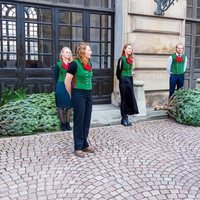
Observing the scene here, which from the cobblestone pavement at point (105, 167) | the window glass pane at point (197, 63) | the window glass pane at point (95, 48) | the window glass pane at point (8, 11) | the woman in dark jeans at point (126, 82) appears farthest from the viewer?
the window glass pane at point (197, 63)

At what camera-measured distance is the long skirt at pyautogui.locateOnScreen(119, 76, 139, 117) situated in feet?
22.4

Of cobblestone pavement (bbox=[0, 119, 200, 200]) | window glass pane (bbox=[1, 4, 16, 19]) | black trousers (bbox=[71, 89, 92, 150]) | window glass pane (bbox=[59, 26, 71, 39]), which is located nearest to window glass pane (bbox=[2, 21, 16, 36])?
window glass pane (bbox=[1, 4, 16, 19])

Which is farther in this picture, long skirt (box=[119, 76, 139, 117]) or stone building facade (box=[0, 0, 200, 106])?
stone building facade (box=[0, 0, 200, 106])

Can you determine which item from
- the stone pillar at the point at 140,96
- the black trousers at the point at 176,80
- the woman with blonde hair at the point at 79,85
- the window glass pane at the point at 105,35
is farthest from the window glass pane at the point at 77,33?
the woman with blonde hair at the point at 79,85

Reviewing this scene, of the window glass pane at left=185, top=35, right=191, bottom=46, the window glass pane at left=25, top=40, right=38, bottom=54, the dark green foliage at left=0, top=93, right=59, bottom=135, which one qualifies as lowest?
the dark green foliage at left=0, top=93, right=59, bottom=135

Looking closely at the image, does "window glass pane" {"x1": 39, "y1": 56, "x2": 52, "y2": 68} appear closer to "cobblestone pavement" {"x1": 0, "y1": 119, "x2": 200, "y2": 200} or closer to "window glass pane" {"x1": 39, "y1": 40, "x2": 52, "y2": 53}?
"window glass pane" {"x1": 39, "y1": 40, "x2": 52, "y2": 53}

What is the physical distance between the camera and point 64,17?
327 inches

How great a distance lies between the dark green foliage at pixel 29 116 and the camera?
6.08 meters

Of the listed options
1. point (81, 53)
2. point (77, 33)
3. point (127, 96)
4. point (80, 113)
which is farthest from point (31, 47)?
point (80, 113)

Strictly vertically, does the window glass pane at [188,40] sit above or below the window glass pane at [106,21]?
below

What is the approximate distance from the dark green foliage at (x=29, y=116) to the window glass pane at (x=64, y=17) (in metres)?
2.57

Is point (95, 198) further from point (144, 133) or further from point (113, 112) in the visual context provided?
point (113, 112)

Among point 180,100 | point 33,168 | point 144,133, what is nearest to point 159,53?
point 180,100

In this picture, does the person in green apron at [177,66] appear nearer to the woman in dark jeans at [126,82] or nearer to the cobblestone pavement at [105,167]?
the woman in dark jeans at [126,82]
